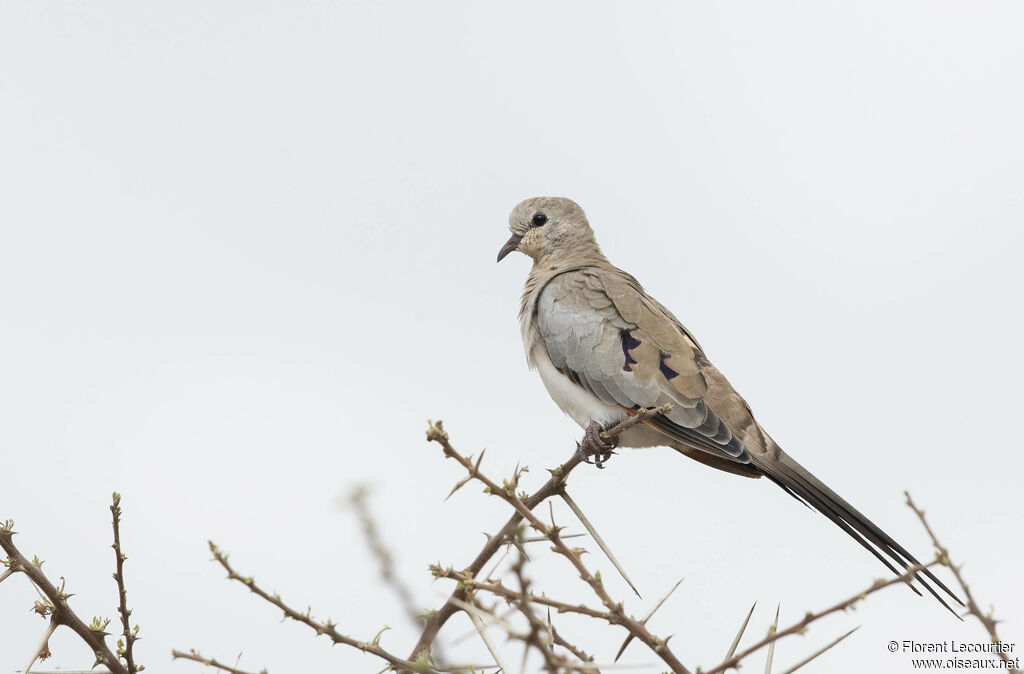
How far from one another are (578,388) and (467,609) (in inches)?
136

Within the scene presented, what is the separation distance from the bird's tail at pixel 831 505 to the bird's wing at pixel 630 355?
19 cm

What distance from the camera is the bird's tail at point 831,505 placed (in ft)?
17.8

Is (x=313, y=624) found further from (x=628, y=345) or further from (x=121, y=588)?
(x=628, y=345)

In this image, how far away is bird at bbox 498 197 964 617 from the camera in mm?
6109

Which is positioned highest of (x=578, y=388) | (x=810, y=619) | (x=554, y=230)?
(x=554, y=230)

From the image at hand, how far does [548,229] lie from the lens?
331 inches

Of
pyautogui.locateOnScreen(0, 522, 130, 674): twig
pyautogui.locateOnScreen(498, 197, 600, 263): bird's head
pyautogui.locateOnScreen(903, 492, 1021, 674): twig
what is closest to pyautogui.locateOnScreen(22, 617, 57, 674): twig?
pyautogui.locateOnScreen(0, 522, 130, 674): twig

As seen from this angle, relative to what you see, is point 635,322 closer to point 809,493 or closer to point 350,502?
point 809,493

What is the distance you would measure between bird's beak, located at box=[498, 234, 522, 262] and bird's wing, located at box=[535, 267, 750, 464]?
4.51 ft

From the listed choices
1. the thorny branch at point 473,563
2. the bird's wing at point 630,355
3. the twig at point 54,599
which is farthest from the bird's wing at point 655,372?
the twig at point 54,599

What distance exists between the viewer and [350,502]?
329 centimetres

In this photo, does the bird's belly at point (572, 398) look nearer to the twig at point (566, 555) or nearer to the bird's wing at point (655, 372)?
the bird's wing at point (655, 372)

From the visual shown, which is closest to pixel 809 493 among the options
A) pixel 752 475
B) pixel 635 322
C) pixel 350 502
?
pixel 752 475

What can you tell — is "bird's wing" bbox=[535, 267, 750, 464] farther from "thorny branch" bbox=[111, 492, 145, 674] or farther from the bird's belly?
"thorny branch" bbox=[111, 492, 145, 674]
